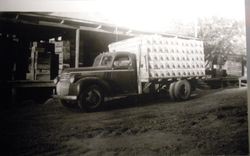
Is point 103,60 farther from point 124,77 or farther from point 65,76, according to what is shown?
point 65,76

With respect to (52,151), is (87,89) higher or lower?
higher

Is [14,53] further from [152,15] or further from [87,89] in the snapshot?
[152,15]

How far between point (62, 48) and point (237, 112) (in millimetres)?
1976

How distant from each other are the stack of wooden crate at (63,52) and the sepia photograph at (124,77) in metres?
0.01

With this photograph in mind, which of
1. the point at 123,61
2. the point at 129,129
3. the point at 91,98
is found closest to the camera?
the point at 129,129

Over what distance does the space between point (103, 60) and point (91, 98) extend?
0.47 meters

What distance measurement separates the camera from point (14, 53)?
2652 millimetres

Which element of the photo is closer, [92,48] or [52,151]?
[52,151]

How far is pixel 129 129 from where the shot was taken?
2439mm

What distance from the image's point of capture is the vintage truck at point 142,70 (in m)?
2.59

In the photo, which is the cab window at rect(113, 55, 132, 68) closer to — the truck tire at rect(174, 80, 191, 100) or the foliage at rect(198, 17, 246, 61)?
the truck tire at rect(174, 80, 191, 100)

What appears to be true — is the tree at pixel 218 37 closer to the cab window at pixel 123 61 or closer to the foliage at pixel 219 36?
the foliage at pixel 219 36

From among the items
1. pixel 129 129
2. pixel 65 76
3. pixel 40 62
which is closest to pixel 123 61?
pixel 65 76

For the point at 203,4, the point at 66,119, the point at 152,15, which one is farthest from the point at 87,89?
the point at 203,4
